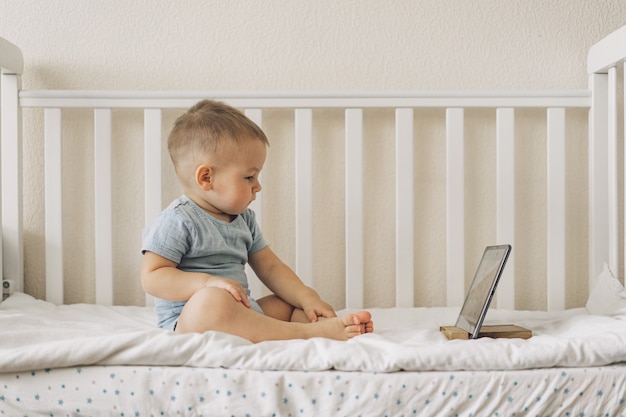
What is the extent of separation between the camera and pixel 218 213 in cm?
127

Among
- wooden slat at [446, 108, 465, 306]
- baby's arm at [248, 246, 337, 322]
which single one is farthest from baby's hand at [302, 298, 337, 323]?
wooden slat at [446, 108, 465, 306]

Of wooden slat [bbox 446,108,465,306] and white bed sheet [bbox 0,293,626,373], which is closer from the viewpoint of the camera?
white bed sheet [bbox 0,293,626,373]

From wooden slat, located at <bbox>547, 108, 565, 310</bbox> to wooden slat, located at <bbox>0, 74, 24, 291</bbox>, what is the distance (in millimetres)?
1092

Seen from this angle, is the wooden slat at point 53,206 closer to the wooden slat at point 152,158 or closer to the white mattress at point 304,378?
the wooden slat at point 152,158

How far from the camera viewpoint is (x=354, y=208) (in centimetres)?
152

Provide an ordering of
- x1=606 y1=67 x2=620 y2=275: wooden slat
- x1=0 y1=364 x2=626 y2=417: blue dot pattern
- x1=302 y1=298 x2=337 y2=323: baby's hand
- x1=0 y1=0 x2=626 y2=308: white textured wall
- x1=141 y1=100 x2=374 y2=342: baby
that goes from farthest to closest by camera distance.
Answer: x1=0 y1=0 x2=626 y2=308: white textured wall < x1=606 y1=67 x2=620 y2=275: wooden slat < x1=302 y1=298 x2=337 y2=323: baby's hand < x1=141 y1=100 x2=374 y2=342: baby < x1=0 y1=364 x2=626 y2=417: blue dot pattern

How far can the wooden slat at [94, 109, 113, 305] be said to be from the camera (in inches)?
59.4

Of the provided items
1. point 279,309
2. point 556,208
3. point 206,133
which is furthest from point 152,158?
point 556,208

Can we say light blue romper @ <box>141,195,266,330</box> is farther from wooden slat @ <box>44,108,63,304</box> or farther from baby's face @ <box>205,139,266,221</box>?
wooden slat @ <box>44,108,63,304</box>

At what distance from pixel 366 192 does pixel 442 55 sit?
0.34 metres

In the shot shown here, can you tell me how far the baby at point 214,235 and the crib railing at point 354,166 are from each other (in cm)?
24

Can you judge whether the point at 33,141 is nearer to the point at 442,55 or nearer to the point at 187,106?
the point at 187,106

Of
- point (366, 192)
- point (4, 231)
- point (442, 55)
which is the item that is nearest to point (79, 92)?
point (4, 231)

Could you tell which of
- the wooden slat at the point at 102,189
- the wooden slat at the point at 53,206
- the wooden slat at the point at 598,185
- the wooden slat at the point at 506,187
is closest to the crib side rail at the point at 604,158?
the wooden slat at the point at 598,185
